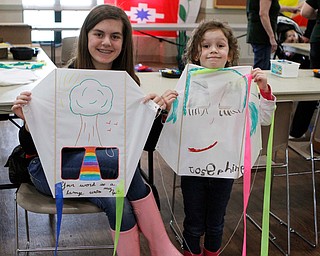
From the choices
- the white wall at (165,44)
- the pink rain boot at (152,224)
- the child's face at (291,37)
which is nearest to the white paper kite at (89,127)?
the pink rain boot at (152,224)

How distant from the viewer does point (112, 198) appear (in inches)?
70.9

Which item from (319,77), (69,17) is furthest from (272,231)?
(69,17)

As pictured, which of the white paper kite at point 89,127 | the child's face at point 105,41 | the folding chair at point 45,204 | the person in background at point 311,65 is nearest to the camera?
the white paper kite at point 89,127

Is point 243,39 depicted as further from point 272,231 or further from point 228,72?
point 228,72

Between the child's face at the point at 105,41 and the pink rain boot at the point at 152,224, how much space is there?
559 mm

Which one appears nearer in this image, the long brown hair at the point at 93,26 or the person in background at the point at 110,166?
the person in background at the point at 110,166

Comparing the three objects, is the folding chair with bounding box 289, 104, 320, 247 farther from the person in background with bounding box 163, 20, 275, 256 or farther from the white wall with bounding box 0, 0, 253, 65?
the white wall with bounding box 0, 0, 253, 65

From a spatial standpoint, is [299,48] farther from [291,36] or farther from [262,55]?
[291,36]

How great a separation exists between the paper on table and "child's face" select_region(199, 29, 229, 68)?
0.85 meters

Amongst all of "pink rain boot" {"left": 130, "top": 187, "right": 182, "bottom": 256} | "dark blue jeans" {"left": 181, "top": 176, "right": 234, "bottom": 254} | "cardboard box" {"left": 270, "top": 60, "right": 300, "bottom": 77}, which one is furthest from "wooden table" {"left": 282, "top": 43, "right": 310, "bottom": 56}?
"pink rain boot" {"left": 130, "top": 187, "right": 182, "bottom": 256}

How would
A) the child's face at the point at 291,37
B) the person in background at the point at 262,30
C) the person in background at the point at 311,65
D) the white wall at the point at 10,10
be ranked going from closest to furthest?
the person in background at the point at 311,65, the person in background at the point at 262,30, the child's face at the point at 291,37, the white wall at the point at 10,10

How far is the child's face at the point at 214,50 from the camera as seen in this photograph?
1962mm

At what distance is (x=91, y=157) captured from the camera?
1.74 m

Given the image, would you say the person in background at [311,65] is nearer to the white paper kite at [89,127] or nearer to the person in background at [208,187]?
the person in background at [208,187]
